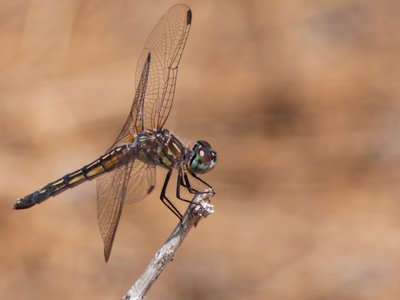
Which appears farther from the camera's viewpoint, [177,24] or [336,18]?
[336,18]

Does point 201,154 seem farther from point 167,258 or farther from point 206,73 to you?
point 206,73

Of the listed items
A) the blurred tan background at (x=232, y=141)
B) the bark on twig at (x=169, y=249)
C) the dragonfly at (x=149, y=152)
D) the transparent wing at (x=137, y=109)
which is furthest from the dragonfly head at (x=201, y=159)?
the blurred tan background at (x=232, y=141)

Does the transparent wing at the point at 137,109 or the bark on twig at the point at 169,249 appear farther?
the transparent wing at the point at 137,109

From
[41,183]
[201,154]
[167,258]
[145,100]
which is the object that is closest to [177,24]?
[145,100]

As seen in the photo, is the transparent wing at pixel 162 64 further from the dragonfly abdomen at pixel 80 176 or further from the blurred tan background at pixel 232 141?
the blurred tan background at pixel 232 141

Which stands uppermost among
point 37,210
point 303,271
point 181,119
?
point 181,119

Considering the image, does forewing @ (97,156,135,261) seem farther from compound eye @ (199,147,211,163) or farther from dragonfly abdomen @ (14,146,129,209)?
compound eye @ (199,147,211,163)
